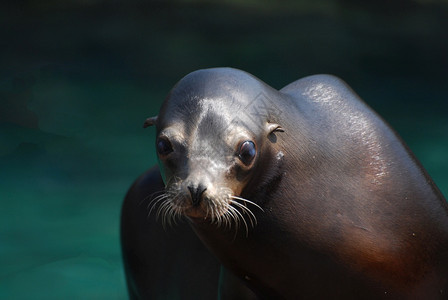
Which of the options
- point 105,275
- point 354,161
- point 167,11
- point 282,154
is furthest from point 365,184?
point 167,11

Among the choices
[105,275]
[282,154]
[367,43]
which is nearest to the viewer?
[282,154]

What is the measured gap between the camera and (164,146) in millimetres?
3369

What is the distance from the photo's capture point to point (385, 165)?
3.68m

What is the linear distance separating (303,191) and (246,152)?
0.37 m

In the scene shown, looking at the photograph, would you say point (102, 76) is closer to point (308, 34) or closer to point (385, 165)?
point (308, 34)

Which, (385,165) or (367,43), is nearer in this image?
(385,165)

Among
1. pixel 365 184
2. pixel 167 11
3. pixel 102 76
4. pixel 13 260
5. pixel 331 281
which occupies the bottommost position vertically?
pixel 13 260

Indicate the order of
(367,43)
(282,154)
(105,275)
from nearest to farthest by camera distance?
(282,154) → (105,275) → (367,43)

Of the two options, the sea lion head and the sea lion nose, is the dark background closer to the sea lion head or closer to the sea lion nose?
the sea lion head

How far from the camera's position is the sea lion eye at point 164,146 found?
132 inches

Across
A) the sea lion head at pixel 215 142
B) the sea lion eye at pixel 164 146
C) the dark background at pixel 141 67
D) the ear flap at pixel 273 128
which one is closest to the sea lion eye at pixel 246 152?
the sea lion head at pixel 215 142

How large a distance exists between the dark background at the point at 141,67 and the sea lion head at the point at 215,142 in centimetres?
475

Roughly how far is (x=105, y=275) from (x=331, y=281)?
3.63 m

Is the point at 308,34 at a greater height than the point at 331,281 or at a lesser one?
lesser
